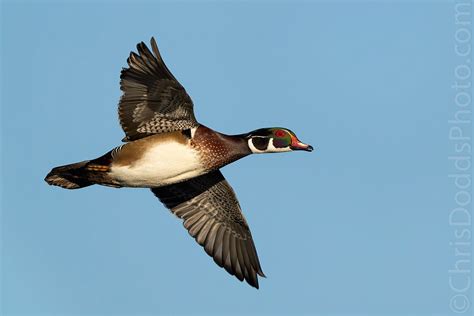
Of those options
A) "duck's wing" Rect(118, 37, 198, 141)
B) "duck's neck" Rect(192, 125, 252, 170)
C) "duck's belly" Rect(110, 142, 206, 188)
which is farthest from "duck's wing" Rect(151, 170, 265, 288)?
"duck's wing" Rect(118, 37, 198, 141)

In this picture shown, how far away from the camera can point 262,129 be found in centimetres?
1438

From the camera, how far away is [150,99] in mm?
13602

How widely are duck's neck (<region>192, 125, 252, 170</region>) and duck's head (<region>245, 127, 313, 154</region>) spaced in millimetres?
226

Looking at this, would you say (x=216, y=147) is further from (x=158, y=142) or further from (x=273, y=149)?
(x=273, y=149)

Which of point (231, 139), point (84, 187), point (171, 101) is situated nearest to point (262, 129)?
point (231, 139)

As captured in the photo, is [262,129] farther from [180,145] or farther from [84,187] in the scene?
[84,187]

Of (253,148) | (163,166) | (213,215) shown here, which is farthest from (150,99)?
(213,215)

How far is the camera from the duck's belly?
13.6 metres

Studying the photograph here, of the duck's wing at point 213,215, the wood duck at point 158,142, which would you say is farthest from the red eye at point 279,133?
the duck's wing at point 213,215

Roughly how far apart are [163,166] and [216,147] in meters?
0.83

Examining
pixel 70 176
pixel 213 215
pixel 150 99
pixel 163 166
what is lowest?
pixel 213 215

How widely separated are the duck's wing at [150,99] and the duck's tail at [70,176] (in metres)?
0.86

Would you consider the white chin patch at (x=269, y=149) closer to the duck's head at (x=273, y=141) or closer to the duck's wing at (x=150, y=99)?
the duck's head at (x=273, y=141)

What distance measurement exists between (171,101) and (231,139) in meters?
1.08
